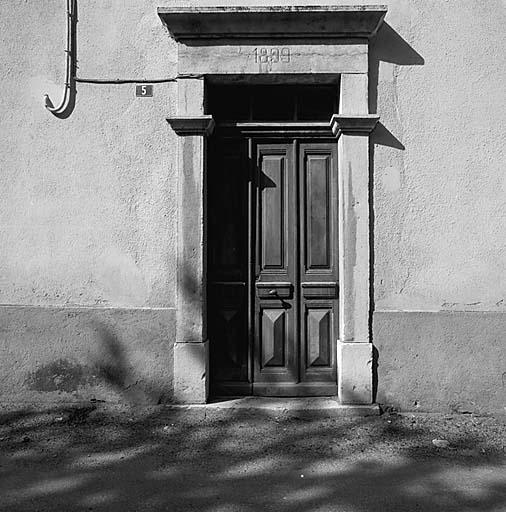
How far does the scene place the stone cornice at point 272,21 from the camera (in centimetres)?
537

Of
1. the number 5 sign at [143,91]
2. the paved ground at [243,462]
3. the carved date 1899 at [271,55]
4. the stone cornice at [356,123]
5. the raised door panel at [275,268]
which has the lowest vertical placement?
the paved ground at [243,462]

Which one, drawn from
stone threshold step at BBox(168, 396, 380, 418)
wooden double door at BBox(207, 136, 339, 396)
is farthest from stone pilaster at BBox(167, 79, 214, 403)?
wooden double door at BBox(207, 136, 339, 396)

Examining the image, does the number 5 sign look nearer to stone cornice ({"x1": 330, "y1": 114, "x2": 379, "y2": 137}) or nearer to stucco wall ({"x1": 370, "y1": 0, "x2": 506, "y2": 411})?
stone cornice ({"x1": 330, "y1": 114, "x2": 379, "y2": 137})

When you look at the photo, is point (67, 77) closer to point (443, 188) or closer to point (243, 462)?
point (443, 188)

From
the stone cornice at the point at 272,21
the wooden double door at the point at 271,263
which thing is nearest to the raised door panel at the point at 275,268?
the wooden double door at the point at 271,263

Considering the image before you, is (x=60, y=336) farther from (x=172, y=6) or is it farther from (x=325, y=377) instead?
(x=172, y=6)

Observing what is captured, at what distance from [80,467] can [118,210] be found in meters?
2.37

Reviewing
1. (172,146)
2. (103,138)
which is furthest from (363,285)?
(103,138)

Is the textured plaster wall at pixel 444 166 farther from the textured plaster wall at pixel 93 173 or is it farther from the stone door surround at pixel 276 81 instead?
the textured plaster wall at pixel 93 173

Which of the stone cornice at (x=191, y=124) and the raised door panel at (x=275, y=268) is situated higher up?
the stone cornice at (x=191, y=124)

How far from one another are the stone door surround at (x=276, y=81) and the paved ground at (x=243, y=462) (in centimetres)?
54

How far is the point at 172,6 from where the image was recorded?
5.61 m

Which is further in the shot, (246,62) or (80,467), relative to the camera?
(246,62)

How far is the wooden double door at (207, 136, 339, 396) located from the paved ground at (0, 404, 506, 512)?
59cm
